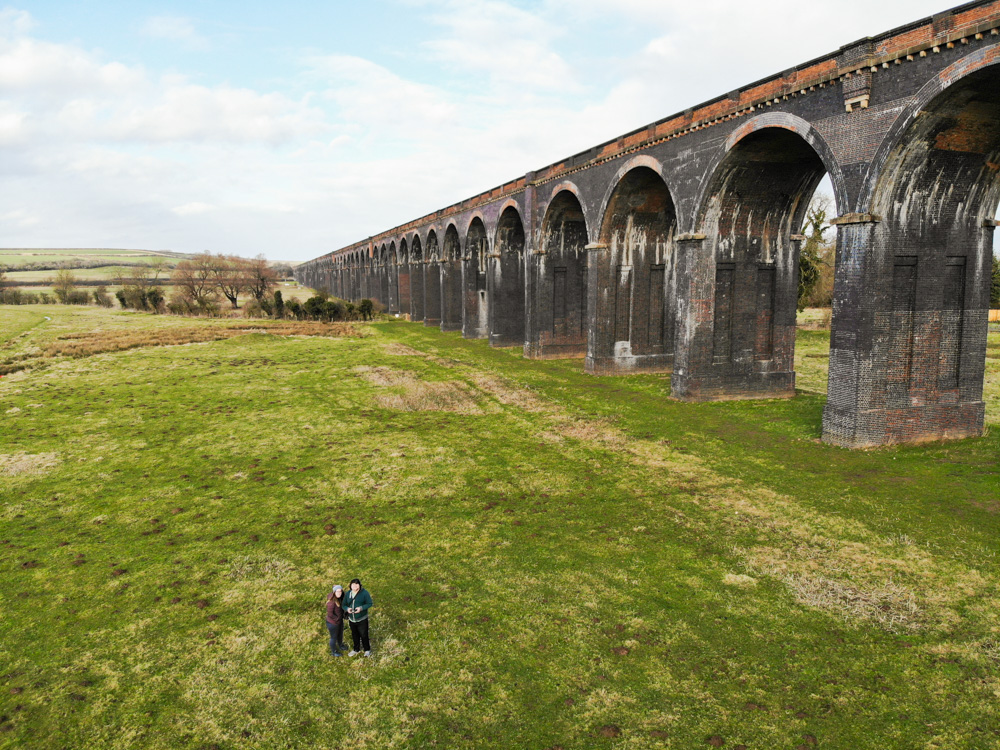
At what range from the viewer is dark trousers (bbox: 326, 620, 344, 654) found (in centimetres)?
625

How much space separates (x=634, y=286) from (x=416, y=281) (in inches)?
1230

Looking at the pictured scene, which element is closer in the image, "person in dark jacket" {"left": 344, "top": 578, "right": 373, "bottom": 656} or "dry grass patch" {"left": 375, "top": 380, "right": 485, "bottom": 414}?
"person in dark jacket" {"left": 344, "top": 578, "right": 373, "bottom": 656}

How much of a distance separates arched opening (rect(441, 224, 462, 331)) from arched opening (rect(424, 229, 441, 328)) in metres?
3.40

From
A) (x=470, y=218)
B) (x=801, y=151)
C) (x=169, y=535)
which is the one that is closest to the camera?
(x=169, y=535)

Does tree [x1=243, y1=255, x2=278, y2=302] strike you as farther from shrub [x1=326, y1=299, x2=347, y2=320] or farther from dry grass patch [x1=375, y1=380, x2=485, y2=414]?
dry grass patch [x1=375, y1=380, x2=485, y2=414]

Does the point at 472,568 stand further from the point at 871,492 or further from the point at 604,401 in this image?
the point at 604,401

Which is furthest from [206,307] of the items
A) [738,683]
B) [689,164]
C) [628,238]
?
[738,683]

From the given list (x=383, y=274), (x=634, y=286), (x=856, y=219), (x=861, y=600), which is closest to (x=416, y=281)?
(x=383, y=274)

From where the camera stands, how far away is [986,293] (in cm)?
1348

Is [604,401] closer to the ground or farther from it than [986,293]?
closer to the ground

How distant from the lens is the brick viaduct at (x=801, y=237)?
39.0 feet

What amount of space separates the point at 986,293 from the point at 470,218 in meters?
27.4

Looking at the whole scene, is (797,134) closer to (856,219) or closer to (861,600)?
(856,219)

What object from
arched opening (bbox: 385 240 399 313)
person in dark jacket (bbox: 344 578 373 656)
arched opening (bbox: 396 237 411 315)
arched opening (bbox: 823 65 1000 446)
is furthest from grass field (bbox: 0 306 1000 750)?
arched opening (bbox: 385 240 399 313)
